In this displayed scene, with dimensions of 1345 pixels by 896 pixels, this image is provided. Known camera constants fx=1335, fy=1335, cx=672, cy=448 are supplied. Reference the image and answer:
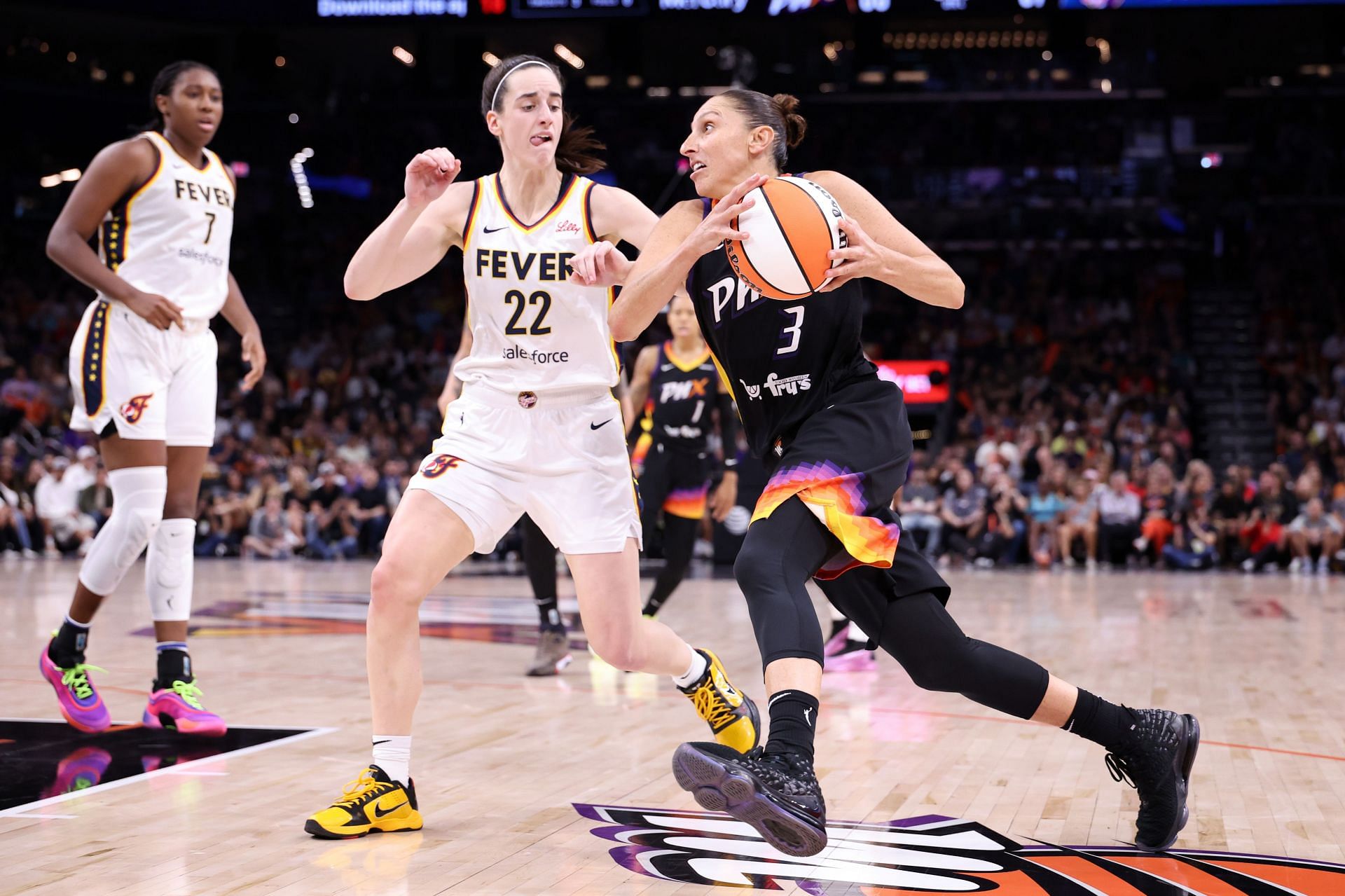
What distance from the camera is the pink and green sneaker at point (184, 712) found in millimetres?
4996

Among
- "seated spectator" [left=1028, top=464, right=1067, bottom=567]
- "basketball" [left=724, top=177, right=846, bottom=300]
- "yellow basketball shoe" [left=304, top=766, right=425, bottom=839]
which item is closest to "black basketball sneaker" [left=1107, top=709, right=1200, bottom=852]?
"basketball" [left=724, top=177, right=846, bottom=300]

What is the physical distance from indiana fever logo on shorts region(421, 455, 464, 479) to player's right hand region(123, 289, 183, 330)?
5.68 ft

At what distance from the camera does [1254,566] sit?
51.0 feet

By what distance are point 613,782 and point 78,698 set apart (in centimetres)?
217

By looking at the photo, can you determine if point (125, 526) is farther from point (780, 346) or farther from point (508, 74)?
→ point (780, 346)

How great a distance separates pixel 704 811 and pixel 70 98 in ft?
86.7

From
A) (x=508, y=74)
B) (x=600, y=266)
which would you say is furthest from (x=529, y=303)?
(x=508, y=74)

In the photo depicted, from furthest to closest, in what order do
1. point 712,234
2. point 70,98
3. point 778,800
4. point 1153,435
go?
point 70,98, point 1153,435, point 712,234, point 778,800

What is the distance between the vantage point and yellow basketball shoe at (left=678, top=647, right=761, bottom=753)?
4418 millimetres

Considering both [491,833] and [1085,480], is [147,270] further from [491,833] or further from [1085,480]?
[1085,480]

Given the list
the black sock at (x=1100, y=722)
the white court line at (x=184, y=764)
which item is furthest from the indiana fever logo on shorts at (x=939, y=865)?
the white court line at (x=184, y=764)

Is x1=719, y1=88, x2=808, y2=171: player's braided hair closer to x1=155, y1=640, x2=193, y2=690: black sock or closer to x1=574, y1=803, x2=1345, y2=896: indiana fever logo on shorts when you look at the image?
x1=574, y1=803, x2=1345, y2=896: indiana fever logo on shorts

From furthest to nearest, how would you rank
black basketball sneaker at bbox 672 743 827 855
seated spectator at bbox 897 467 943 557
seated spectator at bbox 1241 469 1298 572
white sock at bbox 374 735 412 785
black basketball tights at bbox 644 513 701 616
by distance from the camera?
seated spectator at bbox 897 467 943 557 → seated spectator at bbox 1241 469 1298 572 → black basketball tights at bbox 644 513 701 616 → white sock at bbox 374 735 412 785 → black basketball sneaker at bbox 672 743 827 855

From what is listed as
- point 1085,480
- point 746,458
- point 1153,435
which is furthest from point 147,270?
point 1153,435
